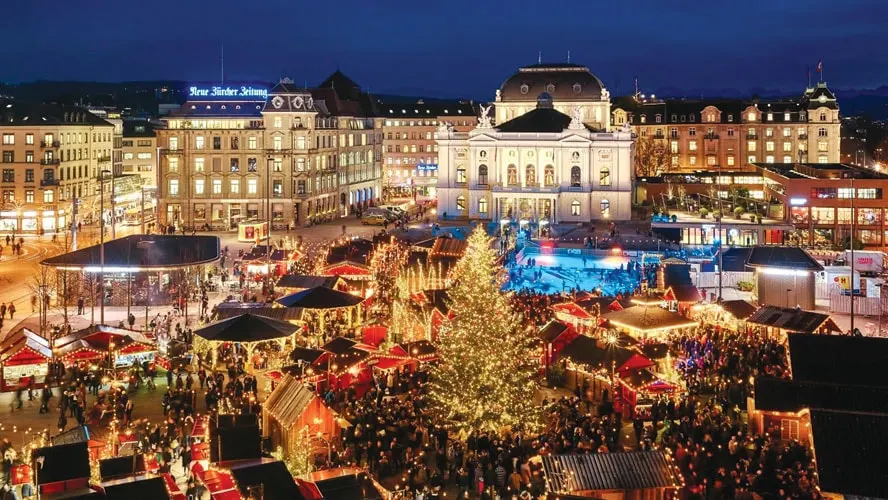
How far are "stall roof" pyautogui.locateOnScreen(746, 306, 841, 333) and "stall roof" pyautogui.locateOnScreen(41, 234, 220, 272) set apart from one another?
27.0 m

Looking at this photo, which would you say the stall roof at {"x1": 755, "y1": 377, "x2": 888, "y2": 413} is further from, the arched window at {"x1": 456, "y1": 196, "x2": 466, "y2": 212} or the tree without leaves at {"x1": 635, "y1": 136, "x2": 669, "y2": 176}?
the tree without leaves at {"x1": 635, "y1": 136, "x2": 669, "y2": 176}

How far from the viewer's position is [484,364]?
81.0 feet

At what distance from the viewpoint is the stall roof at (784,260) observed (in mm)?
43719

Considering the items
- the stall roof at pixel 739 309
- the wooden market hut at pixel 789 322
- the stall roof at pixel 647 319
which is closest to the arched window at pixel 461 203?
the stall roof at pixel 739 309

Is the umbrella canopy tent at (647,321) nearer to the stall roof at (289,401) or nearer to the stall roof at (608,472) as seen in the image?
the stall roof at (289,401)

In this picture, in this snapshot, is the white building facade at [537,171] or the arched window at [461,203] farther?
the arched window at [461,203]

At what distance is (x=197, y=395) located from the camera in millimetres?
31203

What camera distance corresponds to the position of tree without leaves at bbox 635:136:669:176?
11475 cm

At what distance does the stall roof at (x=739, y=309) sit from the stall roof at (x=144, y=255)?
1003 inches

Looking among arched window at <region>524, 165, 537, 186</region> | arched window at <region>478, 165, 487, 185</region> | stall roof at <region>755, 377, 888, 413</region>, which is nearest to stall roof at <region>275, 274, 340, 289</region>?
stall roof at <region>755, 377, 888, 413</region>

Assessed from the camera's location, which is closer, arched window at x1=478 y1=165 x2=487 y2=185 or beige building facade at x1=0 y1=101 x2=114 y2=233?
Answer: beige building facade at x1=0 y1=101 x2=114 y2=233

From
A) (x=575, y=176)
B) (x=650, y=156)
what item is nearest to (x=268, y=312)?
(x=575, y=176)

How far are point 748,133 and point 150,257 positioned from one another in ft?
274

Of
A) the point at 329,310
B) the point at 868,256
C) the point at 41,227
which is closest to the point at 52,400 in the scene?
the point at 329,310
